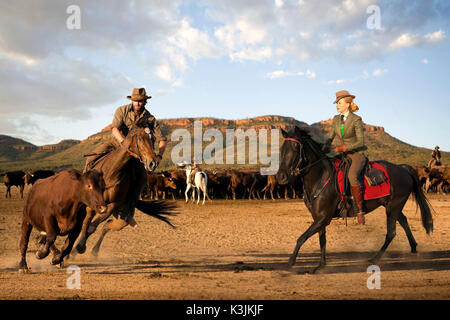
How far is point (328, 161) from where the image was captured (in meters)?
7.35

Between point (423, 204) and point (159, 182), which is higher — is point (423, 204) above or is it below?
below

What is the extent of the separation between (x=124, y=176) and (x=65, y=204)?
1176mm

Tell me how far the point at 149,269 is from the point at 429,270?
4.88m

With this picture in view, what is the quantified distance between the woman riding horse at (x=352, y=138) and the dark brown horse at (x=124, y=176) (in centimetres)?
343

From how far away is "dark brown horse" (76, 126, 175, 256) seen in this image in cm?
636

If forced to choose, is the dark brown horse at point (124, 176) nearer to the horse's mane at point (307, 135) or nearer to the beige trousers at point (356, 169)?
the horse's mane at point (307, 135)

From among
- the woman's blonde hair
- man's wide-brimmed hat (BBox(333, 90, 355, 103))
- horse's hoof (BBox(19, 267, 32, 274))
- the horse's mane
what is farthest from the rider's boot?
horse's hoof (BBox(19, 267, 32, 274))

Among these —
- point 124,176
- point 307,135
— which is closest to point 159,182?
point 124,176

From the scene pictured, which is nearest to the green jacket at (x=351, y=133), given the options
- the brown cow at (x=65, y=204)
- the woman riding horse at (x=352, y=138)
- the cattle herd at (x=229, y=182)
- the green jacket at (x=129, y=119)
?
the woman riding horse at (x=352, y=138)

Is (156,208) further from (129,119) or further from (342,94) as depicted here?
(342,94)

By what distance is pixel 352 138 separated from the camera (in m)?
7.41

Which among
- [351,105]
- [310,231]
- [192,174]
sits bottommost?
[310,231]

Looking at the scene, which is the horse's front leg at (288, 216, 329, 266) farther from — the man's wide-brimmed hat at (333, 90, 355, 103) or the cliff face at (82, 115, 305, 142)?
the cliff face at (82, 115, 305, 142)
